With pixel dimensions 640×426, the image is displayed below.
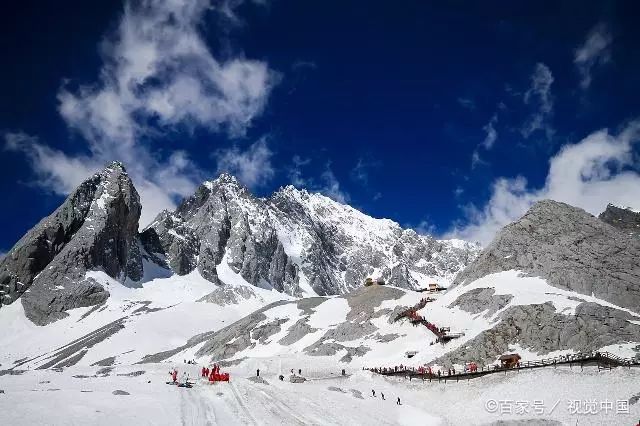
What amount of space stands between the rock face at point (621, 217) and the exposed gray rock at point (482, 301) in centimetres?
12114

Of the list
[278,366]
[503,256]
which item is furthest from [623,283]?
[278,366]

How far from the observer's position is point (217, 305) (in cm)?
16212

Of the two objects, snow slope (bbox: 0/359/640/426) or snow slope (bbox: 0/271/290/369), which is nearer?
snow slope (bbox: 0/359/640/426)

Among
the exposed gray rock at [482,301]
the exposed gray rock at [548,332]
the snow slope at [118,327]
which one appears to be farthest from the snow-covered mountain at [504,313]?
the snow slope at [118,327]

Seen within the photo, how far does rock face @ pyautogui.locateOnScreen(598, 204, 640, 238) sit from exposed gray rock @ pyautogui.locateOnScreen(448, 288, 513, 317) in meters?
121

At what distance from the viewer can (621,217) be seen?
584ft

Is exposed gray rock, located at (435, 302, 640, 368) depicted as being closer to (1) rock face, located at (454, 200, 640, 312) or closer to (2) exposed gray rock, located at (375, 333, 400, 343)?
(1) rock face, located at (454, 200, 640, 312)

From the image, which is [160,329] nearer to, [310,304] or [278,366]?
[310,304]

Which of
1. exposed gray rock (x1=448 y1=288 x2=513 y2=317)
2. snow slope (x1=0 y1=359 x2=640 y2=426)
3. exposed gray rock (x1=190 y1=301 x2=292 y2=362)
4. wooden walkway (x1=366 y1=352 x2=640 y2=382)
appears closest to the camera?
snow slope (x1=0 y1=359 x2=640 y2=426)

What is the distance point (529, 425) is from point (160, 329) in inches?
4327

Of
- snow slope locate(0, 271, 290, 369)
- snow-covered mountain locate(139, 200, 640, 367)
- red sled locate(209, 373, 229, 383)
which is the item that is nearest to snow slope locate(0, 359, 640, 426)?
red sled locate(209, 373, 229, 383)

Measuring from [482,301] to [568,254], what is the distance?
771 inches

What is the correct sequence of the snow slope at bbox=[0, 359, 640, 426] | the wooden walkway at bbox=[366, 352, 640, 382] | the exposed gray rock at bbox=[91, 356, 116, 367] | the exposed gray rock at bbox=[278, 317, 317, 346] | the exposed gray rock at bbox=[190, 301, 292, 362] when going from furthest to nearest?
the exposed gray rock at bbox=[91, 356, 116, 367]
the exposed gray rock at bbox=[190, 301, 292, 362]
the exposed gray rock at bbox=[278, 317, 317, 346]
the wooden walkway at bbox=[366, 352, 640, 382]
the snow slope at bbox=[0, 359, 640, 426]

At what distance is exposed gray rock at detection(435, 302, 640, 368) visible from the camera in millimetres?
52000
